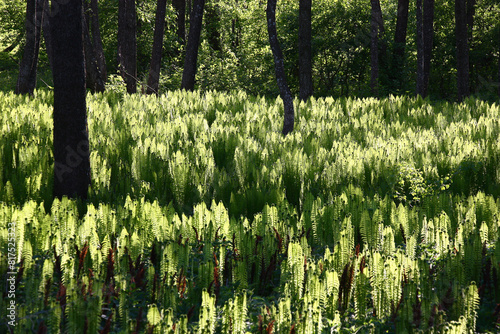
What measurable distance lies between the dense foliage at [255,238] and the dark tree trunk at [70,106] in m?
0.23

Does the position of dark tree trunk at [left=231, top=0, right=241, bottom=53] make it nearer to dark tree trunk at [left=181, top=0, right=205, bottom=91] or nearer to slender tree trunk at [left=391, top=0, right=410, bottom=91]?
slender tree trunk at [left=391, top=0, right=410, bottom=91]

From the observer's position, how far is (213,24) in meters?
30.5

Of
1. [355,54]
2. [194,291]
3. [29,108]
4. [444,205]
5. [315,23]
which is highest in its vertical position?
[315,23]

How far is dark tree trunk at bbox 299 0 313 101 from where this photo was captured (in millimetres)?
13523

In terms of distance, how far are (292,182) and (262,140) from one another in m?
1.93

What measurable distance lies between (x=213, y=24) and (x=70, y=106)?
26.8m

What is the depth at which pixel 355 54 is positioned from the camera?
2106 centimetres

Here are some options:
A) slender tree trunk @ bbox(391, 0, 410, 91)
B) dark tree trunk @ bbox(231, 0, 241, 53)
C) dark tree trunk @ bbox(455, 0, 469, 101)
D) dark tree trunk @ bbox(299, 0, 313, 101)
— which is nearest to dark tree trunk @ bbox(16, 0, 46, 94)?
dark tree trunk @ bbox(299, 0, 313, 101)

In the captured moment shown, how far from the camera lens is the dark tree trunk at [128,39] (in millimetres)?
16062

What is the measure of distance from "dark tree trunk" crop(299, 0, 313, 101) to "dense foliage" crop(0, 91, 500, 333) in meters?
6.77

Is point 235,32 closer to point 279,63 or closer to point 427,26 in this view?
point 427,26

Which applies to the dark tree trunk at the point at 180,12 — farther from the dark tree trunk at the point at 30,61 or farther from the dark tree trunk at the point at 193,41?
the dark tree trunk at the point at 30,61

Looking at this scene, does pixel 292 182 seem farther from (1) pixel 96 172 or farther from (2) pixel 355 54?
(2) pixel 355 54

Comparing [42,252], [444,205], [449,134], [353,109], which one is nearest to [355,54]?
[353,109]
